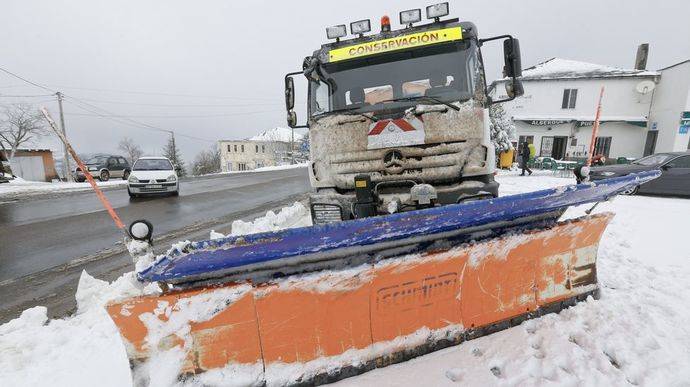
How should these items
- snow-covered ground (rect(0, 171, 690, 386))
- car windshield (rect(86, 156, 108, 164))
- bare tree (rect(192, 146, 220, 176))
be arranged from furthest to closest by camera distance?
bare tree (rect(192, 146, 220, 176)) < car windshield (rect(86, 156, 108, 164)) < snow-covered ground (rect(0, 171, 690, 386))

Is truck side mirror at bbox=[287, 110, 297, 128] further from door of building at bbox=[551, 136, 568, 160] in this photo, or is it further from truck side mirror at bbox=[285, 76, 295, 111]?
door of building at bbox=[551, 136, 568, 160]

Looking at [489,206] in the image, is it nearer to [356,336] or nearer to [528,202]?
[528,202]

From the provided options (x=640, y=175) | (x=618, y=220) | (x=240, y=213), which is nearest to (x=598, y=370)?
(x=640, y=175)

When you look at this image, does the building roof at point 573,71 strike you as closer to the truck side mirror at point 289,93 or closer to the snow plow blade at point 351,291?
the truck side mirror at point 289,93

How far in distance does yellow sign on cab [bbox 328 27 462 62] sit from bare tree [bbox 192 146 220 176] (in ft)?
225

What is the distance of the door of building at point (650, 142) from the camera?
23766 millimetres

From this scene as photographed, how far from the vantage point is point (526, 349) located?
2184 mm

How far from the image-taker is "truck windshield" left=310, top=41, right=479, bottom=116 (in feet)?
12.1

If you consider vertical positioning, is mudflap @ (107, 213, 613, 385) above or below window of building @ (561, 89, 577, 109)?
below

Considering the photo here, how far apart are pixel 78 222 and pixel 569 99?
30404mm

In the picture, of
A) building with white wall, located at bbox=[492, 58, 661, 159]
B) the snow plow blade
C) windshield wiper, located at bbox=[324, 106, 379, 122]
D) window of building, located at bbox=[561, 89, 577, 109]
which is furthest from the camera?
window of building, located at bbox=[561, 89, 577, 109]

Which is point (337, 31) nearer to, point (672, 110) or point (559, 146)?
point (559, 146)

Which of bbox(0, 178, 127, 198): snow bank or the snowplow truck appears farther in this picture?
bbox(0, 178, 127, 198): snow bank

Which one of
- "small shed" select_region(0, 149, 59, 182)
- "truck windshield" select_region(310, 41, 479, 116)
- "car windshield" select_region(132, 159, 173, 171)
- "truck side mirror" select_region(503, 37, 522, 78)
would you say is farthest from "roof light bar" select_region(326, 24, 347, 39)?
"small shed" select_region(0, 149, 59, 182)
